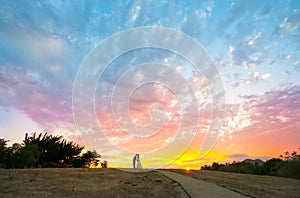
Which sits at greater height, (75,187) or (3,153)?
(3,153)

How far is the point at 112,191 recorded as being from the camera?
A: 796 inches

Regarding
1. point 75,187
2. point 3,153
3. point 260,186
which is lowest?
point 75,187

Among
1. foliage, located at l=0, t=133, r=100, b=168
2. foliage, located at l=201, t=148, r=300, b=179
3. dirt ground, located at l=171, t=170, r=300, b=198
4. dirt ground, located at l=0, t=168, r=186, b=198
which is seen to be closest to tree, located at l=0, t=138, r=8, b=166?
foliage, located at l=0, t=133, r=100, b=168

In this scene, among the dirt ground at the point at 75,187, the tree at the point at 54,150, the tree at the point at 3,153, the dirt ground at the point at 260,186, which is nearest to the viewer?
the dirt ground at the point at 75,187

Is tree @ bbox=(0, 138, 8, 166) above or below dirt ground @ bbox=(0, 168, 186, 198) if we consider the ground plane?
above

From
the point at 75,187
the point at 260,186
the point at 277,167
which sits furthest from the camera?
the point at 277,167

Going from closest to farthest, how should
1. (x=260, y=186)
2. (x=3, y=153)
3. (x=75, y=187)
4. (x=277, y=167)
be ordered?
(x=75, y=187)
(x=260, y=186)
(x=3, y=153)
(x=277, y=167)

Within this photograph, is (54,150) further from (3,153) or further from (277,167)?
(277,167)

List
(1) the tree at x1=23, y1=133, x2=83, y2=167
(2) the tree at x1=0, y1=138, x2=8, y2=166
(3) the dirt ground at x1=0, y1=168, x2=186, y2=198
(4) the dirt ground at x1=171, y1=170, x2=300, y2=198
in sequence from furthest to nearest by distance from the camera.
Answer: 1. (1) the tree at x1=23, y1=133, x2=83, y2=167
2. (2) the tree at x1=0, y1=138, x2=8, y2=166
3. (4) the dirt ground at x1=171, y1=170, x2=300, y2=198
4. (3) the dirt ground at x1=0, y1=168, x2=186, y2=198

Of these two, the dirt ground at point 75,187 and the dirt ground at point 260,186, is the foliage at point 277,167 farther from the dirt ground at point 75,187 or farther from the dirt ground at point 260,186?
the dirt ground at point 75,187

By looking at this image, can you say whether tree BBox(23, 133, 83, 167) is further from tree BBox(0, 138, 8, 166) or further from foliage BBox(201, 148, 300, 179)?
foliage BBox(201, 148, 300, 179)

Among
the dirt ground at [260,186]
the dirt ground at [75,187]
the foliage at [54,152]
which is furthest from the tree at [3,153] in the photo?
the dirt ground at [260,186]

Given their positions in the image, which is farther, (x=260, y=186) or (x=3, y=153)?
(x=3, y=153)

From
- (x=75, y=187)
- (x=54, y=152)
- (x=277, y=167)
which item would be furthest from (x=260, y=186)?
(x=54, y=152)
